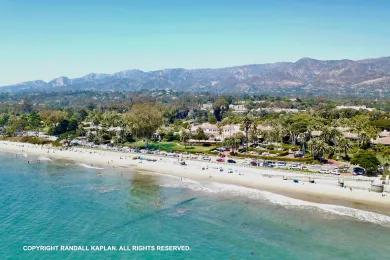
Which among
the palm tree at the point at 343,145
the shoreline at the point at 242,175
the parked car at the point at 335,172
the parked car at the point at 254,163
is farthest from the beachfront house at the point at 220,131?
the parked car at the point at 335,172

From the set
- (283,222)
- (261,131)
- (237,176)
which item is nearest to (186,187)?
(237,176)

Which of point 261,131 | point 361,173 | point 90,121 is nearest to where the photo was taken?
point 361,173

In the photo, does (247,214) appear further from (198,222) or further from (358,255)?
(358,255)

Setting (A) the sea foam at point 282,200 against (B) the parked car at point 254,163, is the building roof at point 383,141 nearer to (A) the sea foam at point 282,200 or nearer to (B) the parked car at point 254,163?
(B) the parked car at point 254,163

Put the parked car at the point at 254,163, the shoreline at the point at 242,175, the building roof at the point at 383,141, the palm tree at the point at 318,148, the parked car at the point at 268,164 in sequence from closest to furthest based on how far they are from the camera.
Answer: the shoreline at the point at 242,175 → the parked car at the point at 268,164 → the parked car at the point at 254,163 → the palm tree at the point at 318,148 → the building roof at the point at 383,141

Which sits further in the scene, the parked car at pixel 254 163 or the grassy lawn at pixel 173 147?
the grassy lawn at pixel 173 147
